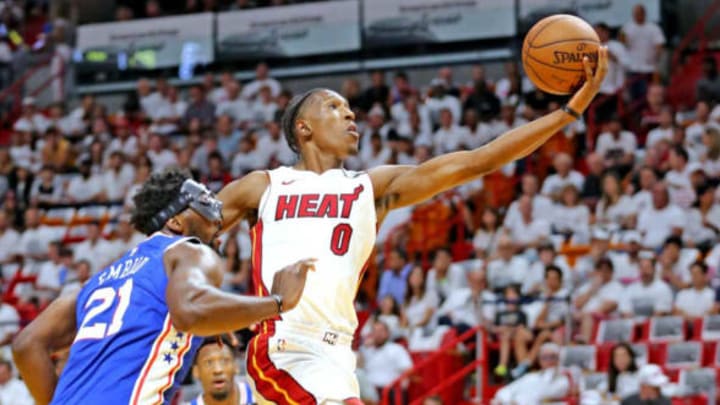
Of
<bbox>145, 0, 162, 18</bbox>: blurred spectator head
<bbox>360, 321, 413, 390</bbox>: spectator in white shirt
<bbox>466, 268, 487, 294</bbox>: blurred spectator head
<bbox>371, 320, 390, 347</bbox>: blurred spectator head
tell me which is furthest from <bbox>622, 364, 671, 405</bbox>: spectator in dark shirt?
<bbox>145, 0, 162, 18</bbox>: blurred spectator head

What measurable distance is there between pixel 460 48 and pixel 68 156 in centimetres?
657

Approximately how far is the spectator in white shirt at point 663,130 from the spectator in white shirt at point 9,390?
7818 millimetres

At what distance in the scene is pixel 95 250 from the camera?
18234mm

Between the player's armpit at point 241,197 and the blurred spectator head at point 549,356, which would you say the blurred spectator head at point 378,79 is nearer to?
the blurred spectator head at point 549,356

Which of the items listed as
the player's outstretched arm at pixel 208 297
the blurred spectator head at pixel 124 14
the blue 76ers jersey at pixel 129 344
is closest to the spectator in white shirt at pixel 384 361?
the blue 76ers jersey at pixel 129 344

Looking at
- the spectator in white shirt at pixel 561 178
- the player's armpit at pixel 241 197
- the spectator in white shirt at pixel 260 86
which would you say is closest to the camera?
the player's armpit at pixel 241 197

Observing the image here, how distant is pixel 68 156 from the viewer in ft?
71.3

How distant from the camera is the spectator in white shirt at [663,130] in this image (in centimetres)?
1658

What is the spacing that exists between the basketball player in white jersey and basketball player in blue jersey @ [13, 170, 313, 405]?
28.1 inches

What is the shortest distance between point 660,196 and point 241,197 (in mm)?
9182

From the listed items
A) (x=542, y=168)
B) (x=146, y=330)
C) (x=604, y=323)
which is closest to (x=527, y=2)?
(x=542, y=168)

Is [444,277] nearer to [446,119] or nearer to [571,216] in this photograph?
[571,216]

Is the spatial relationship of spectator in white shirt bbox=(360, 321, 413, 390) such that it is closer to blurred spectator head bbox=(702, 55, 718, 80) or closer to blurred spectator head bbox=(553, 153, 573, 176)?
blurred spectator head bbox=(553, 153, 573, 176)

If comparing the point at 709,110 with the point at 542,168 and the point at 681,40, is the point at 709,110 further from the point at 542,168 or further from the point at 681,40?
the point at 681,40
